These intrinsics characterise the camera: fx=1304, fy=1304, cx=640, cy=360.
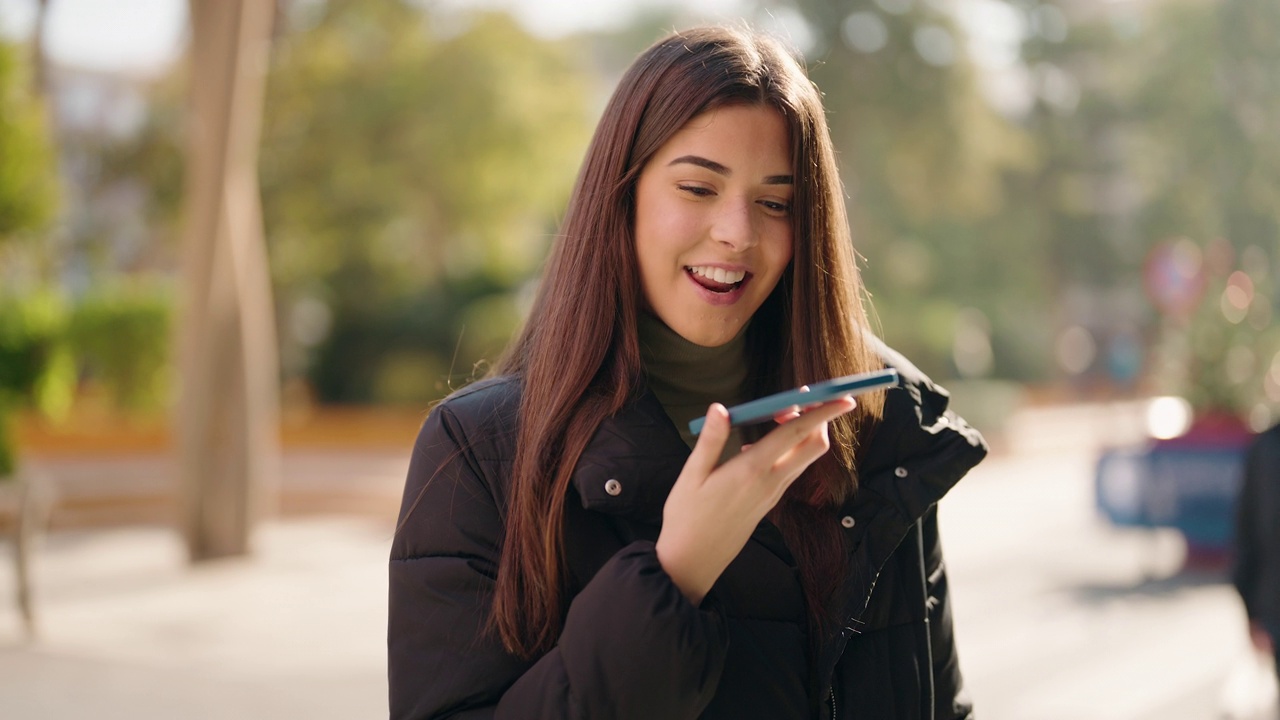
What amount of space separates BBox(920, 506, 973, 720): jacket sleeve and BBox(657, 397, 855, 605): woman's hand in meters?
0.58

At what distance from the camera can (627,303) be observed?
1.82 metres

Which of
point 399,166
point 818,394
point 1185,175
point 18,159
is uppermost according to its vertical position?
point 1185,175

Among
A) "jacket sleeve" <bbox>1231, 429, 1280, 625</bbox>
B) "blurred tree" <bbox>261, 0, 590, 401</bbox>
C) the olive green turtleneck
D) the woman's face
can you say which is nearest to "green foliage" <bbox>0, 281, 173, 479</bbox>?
"blurred tree" <bbox>261, 0, 590, 401</bbox>

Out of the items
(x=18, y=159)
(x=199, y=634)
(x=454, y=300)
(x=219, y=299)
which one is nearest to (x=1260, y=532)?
(x=199, y=634)

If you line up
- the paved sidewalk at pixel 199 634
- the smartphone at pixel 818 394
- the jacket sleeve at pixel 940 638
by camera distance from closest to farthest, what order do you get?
the smartphone at pixel 818 394 < the jacket sleeve at pixel 940 638 < the paved sidewalk at pixel 199 634

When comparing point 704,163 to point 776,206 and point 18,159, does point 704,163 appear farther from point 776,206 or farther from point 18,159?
point 18,159

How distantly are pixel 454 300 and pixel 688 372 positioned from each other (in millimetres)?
17442

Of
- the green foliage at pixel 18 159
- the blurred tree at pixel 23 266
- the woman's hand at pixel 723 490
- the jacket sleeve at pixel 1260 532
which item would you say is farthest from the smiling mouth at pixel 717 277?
the green foliage at pixel 18 159

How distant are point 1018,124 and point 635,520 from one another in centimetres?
3138

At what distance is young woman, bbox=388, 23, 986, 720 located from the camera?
1550 mm

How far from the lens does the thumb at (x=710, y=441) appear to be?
146cm

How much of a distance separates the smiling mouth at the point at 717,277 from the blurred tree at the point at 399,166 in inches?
636

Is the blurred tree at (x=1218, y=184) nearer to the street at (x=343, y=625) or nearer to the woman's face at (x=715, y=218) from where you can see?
the street at (x=343, y=625)

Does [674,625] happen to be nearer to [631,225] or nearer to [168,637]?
[631,225]
